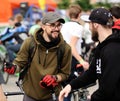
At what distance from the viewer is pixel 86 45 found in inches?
631

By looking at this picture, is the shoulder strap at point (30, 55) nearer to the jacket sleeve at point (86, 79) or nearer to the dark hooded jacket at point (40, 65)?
the dark hooded jacket at point (40, 65)

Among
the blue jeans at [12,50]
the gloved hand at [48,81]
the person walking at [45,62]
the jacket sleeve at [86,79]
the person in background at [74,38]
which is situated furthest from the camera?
the blue jeans at [12,50]

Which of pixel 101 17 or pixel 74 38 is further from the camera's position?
pixel 74 38

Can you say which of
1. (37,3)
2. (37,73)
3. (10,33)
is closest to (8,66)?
(37,73)

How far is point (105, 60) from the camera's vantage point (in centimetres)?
394

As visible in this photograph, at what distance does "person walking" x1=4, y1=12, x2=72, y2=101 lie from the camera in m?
5.41

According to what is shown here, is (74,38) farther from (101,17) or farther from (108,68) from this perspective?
(108,68)

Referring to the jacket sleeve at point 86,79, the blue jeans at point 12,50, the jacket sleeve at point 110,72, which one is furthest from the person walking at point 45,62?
the blue jeans at point 12,50

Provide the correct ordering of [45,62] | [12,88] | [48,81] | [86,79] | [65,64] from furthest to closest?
[12,88]
[65,64]
[45,62]
[48,81]
[86,79]

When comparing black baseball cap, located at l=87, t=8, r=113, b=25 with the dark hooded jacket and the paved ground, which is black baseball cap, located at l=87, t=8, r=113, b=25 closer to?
the dark hooded jacket

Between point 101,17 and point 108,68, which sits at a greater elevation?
point 101,17

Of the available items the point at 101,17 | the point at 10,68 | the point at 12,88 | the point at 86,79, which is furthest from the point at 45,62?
the point at 12,88

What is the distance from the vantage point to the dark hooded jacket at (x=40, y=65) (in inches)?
213

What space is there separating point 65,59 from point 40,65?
30cm
